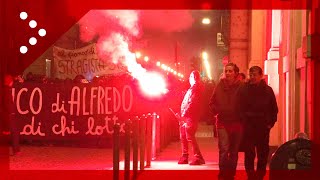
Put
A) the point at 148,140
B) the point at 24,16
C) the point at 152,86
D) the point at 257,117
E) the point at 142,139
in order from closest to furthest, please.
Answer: the point at 24,16
the point at 257,117
the point at 142,139
the point at 148,140
the point at 152,86

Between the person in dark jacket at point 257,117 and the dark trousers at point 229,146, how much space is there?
33cm

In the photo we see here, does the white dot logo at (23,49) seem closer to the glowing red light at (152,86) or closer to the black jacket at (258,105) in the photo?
the black jacket at (258,105)

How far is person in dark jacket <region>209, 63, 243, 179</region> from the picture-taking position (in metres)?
11.0

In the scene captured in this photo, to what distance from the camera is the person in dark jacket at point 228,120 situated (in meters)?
11.0

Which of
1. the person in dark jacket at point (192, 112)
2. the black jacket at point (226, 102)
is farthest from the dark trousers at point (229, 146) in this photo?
the person in dark jacket at point (192, 112)

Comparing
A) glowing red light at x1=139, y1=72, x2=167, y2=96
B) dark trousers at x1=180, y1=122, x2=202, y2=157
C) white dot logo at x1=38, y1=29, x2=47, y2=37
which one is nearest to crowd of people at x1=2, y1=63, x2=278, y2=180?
dark trousers at x1=180, y1=122, x2=202, y2=157

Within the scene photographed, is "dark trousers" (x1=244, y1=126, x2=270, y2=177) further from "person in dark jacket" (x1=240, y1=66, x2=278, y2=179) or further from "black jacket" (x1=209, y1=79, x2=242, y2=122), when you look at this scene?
"black jacket" (x1=209, y1=79, x2=242, y2=122)

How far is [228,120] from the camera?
11078 millimetres

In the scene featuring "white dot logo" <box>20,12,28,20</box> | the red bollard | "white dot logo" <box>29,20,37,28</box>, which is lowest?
the red bollard

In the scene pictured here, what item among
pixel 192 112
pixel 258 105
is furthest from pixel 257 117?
pixel 192 112

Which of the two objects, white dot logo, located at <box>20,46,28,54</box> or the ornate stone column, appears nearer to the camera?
white dot logo, located at <box>20,46,28,54</box>

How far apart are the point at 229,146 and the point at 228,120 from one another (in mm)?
379

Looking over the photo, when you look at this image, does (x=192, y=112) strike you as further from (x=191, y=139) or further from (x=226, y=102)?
(x=226, y=102)

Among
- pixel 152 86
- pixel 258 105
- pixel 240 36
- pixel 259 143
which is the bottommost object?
pixel 259 143
